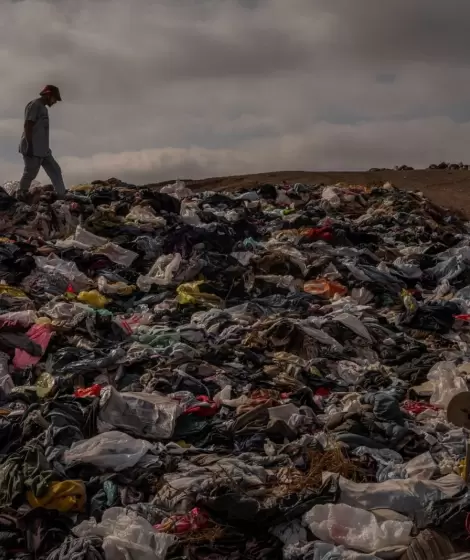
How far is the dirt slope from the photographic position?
59.6 feet

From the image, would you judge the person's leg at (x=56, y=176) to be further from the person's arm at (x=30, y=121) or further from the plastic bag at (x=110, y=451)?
the plastic bag at (x=110, y=451)

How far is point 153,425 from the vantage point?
4430 millimetres

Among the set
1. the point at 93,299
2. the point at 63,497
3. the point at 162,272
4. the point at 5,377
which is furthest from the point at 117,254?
the point at 63,497

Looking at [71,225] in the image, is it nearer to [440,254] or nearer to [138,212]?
[138,212]

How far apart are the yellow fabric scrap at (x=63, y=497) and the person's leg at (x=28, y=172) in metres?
6.92

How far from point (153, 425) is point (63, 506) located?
996mm

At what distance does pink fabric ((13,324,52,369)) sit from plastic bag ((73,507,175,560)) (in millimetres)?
2344

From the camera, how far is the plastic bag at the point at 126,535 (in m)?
3.16

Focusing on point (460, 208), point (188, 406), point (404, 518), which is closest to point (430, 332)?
point (188, 406)

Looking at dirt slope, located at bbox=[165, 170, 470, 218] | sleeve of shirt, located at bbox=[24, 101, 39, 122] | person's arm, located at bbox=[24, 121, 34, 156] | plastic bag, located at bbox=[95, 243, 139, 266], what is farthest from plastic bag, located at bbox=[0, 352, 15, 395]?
dirt slope, located at bbox=[165, 170, 470, 218]

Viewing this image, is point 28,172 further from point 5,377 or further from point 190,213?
point 5,377

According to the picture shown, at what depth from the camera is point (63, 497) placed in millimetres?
3559

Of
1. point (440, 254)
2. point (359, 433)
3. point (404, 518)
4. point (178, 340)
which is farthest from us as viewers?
point (440, 254)

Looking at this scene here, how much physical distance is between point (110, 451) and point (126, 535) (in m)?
0.80
